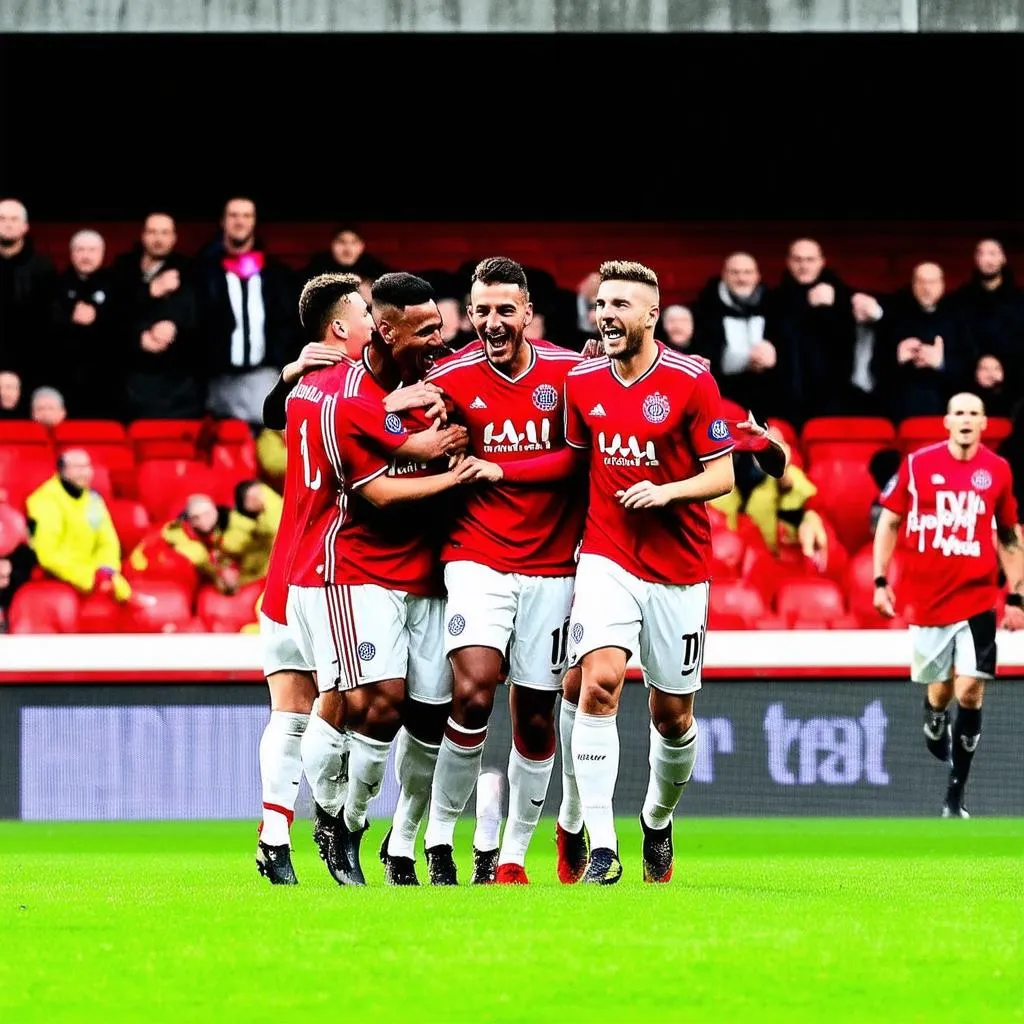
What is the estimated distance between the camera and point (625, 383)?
6.35 metres

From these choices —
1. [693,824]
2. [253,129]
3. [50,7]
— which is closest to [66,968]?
[693,824]

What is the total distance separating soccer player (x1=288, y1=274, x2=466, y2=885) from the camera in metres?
6.34

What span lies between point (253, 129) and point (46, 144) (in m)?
1.43

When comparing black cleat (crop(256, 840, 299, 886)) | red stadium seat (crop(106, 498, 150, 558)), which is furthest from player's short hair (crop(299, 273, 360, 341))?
red stadium seat (crop(106, 498, 150, 558))

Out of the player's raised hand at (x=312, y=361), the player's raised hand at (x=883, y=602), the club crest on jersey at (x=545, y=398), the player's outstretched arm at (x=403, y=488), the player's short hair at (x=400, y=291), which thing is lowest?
the player's raised hand at (x=883, y=602)

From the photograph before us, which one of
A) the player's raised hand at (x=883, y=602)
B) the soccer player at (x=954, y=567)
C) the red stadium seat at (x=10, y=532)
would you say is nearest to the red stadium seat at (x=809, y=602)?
the soccer player at (x=954, y=567)

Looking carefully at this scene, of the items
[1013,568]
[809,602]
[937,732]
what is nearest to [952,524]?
[1013,568]

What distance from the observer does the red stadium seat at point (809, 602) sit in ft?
41.1

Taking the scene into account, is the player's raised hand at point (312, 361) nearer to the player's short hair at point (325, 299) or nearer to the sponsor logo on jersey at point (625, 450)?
the player's short hair at point (325, 299)

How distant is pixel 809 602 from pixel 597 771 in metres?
6.55

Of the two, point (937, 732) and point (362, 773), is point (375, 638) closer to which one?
point (362, 773)

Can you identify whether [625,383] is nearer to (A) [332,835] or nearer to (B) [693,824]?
(A) [332,835]

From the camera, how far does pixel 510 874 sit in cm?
656

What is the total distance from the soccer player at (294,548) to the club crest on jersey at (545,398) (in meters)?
0.27
